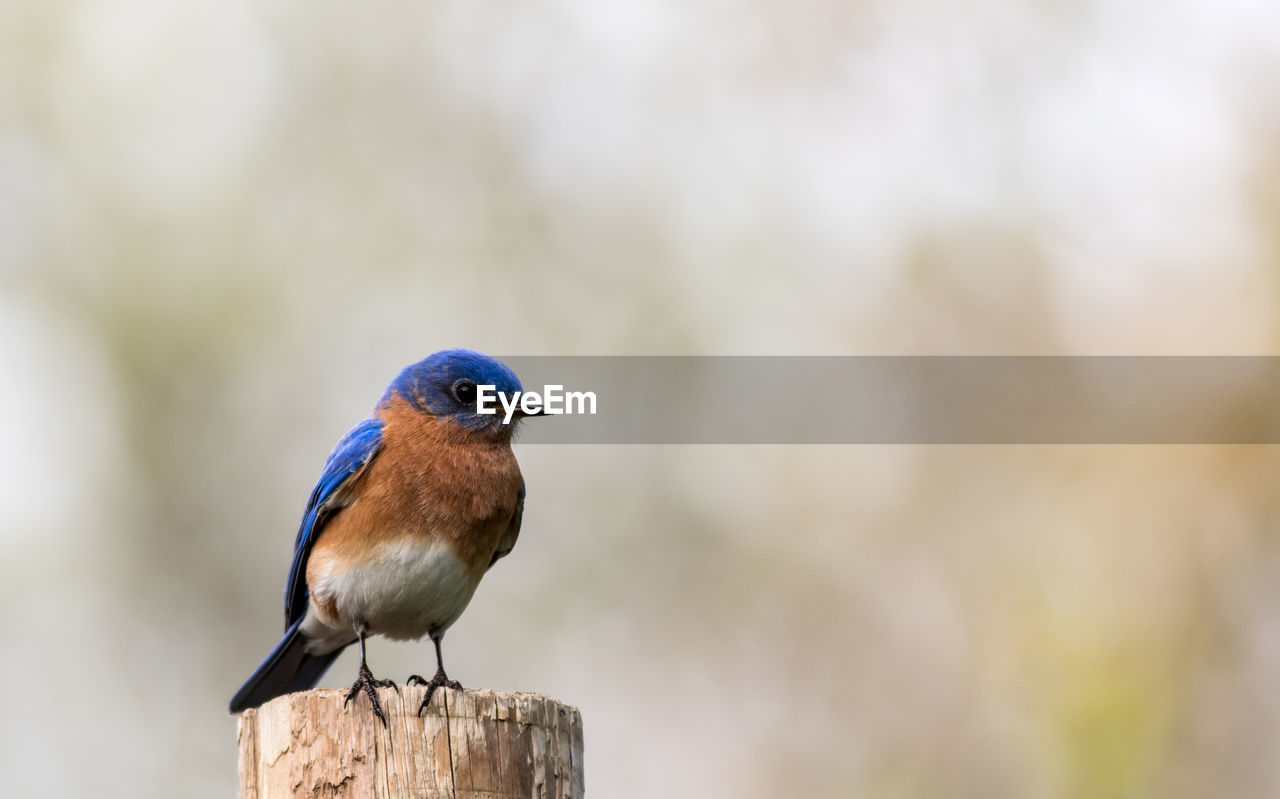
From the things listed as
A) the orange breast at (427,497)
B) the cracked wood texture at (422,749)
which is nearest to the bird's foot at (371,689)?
the cracked wood texture at (422,749)

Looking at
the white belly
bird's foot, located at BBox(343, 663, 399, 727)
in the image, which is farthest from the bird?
bird's foot, located at BBox(343, 663, 399, 727)

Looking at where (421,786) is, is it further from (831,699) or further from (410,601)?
(831,699)

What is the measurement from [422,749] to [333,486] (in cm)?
200

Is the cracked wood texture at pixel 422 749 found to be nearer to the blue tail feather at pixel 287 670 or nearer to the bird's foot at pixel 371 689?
the bird's foot at pixel 371 689

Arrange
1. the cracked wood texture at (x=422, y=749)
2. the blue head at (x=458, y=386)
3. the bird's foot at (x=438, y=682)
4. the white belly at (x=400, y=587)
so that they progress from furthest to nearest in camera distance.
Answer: the blue head at (x=458, y=386) → the white belly at (x=400, y=587) → the bird's foot at (x=438, y=682) → the cracked wood texture at (x=422, y=749)

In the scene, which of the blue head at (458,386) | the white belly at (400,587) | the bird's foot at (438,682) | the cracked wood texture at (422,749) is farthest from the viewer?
the blue head at (458,386)

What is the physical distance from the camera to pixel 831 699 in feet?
35.6

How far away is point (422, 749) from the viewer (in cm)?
377

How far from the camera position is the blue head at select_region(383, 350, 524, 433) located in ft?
18.9

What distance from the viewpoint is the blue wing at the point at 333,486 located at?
554 cm

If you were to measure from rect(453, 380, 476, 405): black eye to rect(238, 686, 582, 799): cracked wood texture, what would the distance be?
2026 mm

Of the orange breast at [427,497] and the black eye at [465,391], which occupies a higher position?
the black eye at [465,391]

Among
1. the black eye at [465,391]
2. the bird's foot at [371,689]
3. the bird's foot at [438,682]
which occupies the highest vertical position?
the black eye at [465,391]

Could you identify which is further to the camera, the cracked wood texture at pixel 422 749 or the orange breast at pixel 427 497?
the orange breast at pixel 427 497
